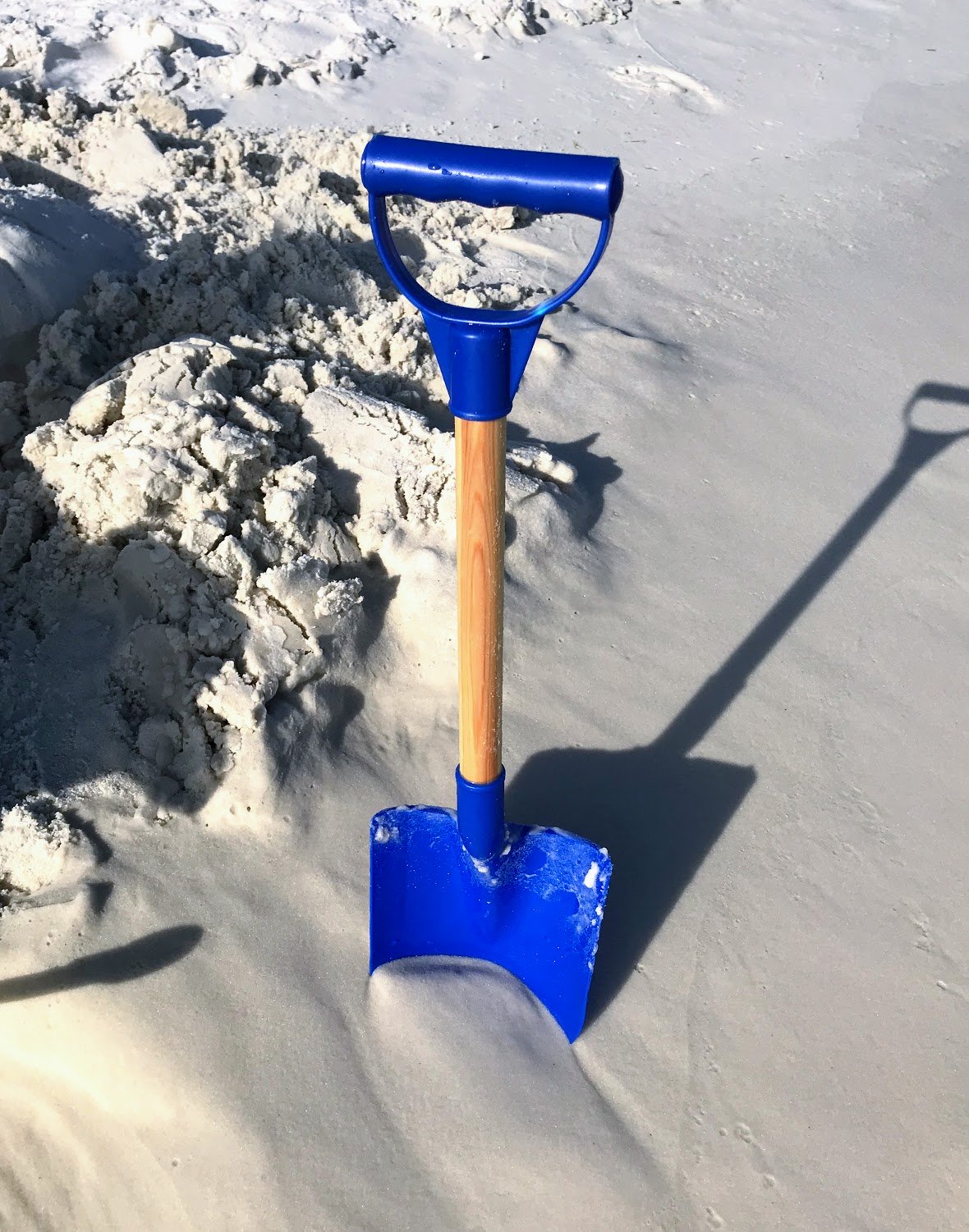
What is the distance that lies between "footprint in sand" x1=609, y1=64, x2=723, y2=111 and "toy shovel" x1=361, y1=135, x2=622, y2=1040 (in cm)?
433

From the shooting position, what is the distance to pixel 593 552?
8.38ft

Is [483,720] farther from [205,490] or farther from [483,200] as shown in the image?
[205,490]

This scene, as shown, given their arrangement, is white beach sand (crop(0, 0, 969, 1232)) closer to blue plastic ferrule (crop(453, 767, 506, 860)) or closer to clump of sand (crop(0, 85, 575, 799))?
clump of sand (crop(0, 85, 575, 799))

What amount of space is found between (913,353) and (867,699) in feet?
5.34

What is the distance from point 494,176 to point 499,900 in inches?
47.9

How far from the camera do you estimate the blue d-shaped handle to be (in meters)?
1.22

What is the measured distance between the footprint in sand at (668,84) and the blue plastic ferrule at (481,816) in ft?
14.7

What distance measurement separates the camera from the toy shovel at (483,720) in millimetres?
1261

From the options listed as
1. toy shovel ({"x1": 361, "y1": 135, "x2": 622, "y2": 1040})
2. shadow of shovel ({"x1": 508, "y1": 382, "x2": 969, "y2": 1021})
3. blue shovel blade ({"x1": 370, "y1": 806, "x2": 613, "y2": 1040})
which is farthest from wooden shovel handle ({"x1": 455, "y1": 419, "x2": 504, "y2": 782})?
shadow of shovel ({"x1": 508, "y1": 382, "x2": 969, "y2": 1021})

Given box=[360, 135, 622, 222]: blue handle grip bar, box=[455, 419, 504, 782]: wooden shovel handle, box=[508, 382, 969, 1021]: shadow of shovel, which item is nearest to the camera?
box=[360, 135, 622, 222]: blue handle grip bar

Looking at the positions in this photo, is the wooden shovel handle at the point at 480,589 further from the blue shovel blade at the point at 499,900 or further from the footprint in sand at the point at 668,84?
the footprint in sand at the point at 668,84

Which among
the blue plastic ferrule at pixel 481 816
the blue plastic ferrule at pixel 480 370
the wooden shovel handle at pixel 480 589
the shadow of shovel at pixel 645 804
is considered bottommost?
the shadow of shovel at pixel 645 804

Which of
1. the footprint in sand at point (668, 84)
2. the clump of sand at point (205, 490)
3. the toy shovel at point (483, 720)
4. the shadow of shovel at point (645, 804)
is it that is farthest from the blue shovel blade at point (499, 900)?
the footprint in sand at point (668, 84)

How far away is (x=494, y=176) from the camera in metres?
1.25
